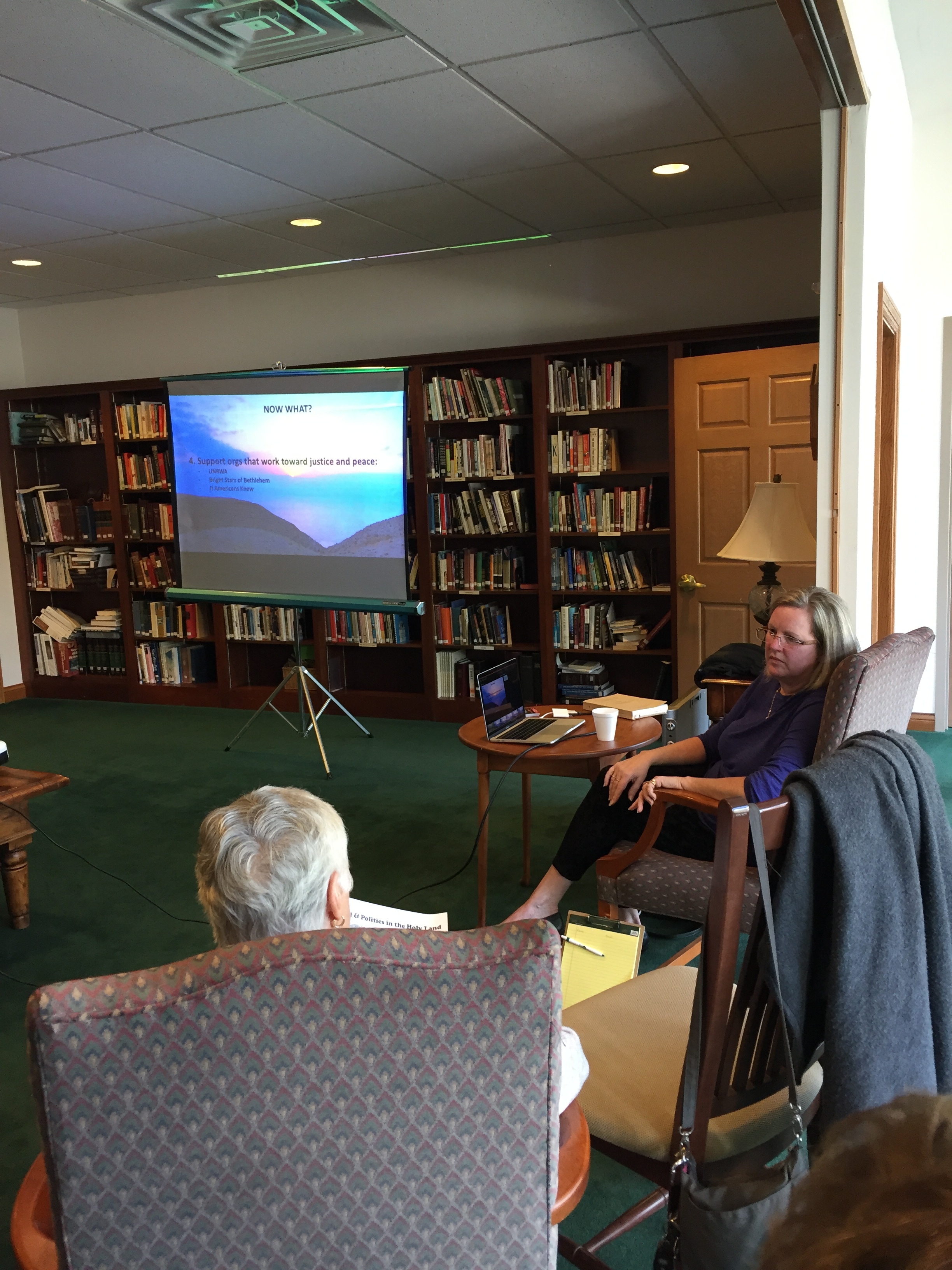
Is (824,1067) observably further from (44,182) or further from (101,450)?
(101,450)

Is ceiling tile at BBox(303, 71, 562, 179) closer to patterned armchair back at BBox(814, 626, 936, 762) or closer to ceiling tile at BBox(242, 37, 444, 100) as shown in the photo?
ceiling tile at BBox(242, 37, 444, 100)

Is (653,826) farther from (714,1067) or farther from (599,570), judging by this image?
(599,570)

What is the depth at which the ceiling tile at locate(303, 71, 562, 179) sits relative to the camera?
3.43m

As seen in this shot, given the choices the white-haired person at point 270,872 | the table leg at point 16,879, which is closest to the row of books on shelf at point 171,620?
the table leg at point 16,879

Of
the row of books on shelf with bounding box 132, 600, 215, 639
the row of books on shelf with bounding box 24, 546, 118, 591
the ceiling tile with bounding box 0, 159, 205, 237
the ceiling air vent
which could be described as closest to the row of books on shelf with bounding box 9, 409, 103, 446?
the row of books on shelf with bounding box 24, 546, 118, 591

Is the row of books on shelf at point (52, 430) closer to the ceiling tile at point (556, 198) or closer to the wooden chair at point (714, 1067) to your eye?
the ceiling tile at point (556, 198)

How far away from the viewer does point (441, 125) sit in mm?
3740

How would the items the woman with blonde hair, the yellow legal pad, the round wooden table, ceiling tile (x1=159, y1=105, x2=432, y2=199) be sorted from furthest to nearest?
ceiling tile (x1=159, y1=105, x2=432, y2=199) < the round wooden table < the woman with blonde hair < the yellow legal pad

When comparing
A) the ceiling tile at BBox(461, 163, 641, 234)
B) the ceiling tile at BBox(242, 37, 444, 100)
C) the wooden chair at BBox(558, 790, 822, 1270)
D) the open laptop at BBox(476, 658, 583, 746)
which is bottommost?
the wooden chair at BBox(558, 790, 822, 1270)

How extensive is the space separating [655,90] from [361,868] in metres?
2.98

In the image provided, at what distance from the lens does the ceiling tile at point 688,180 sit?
4164 millimetres

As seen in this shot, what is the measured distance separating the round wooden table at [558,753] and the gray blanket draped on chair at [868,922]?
54.9 inches

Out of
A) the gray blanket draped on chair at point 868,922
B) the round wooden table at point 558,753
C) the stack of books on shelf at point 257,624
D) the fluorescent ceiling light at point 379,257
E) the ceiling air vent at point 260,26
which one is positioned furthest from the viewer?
the stack of books on shelf at point 257,624

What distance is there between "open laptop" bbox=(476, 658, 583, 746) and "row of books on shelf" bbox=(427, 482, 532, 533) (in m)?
2.49
